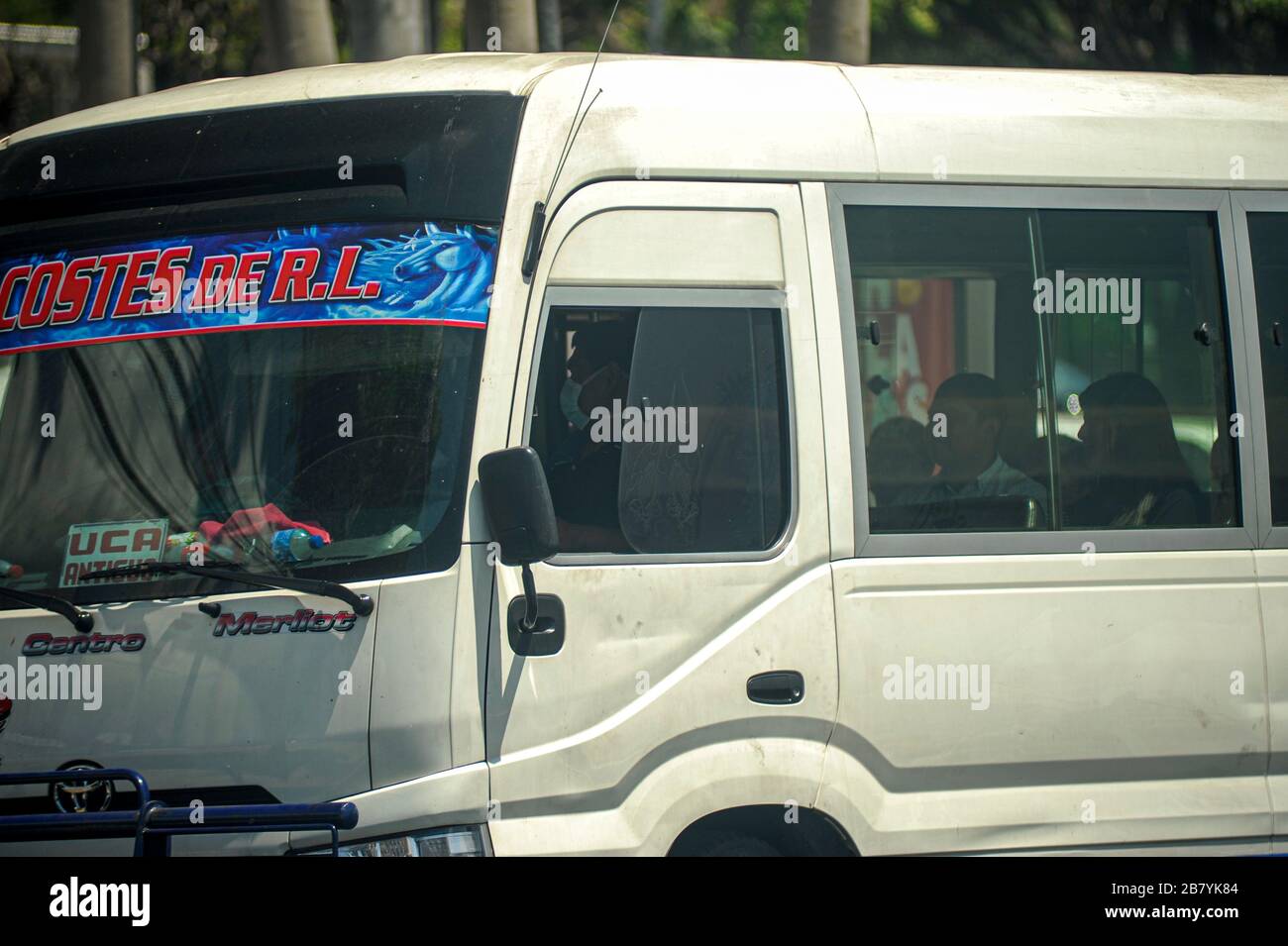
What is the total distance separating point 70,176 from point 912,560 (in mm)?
2674

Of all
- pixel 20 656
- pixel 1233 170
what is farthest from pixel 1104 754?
pixel 20 656

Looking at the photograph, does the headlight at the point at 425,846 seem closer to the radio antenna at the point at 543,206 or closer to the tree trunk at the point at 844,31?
the radio antenna at the point at 543,206

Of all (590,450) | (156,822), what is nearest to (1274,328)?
(590,450)

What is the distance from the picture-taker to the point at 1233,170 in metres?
4.38

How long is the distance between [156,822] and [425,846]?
716 mm

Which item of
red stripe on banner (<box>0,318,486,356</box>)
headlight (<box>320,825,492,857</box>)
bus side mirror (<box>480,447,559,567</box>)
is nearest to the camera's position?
bus side mirror (<box>480,447,559,567</box>)

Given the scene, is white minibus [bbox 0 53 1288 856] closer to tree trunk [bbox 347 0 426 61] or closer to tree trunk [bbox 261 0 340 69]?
tree trunk [bbox 347 0 426 61]

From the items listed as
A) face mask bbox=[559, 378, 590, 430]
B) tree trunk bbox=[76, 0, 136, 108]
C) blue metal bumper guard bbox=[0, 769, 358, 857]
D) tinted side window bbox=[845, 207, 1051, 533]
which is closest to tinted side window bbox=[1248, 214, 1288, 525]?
tinted side window bbox=[845, 207, 1051, 533]

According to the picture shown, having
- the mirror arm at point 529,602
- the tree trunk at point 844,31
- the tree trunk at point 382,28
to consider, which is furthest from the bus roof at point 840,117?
the tree trunk at point 382,28

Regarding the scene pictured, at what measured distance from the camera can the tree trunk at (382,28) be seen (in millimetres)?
7680

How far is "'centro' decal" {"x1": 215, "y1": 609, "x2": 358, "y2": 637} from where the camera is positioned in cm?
363

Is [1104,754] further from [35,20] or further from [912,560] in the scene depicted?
[35,20]

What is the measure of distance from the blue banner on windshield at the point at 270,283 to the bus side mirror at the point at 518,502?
17.4 inches

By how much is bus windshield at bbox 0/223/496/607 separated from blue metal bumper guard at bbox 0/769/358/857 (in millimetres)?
646
